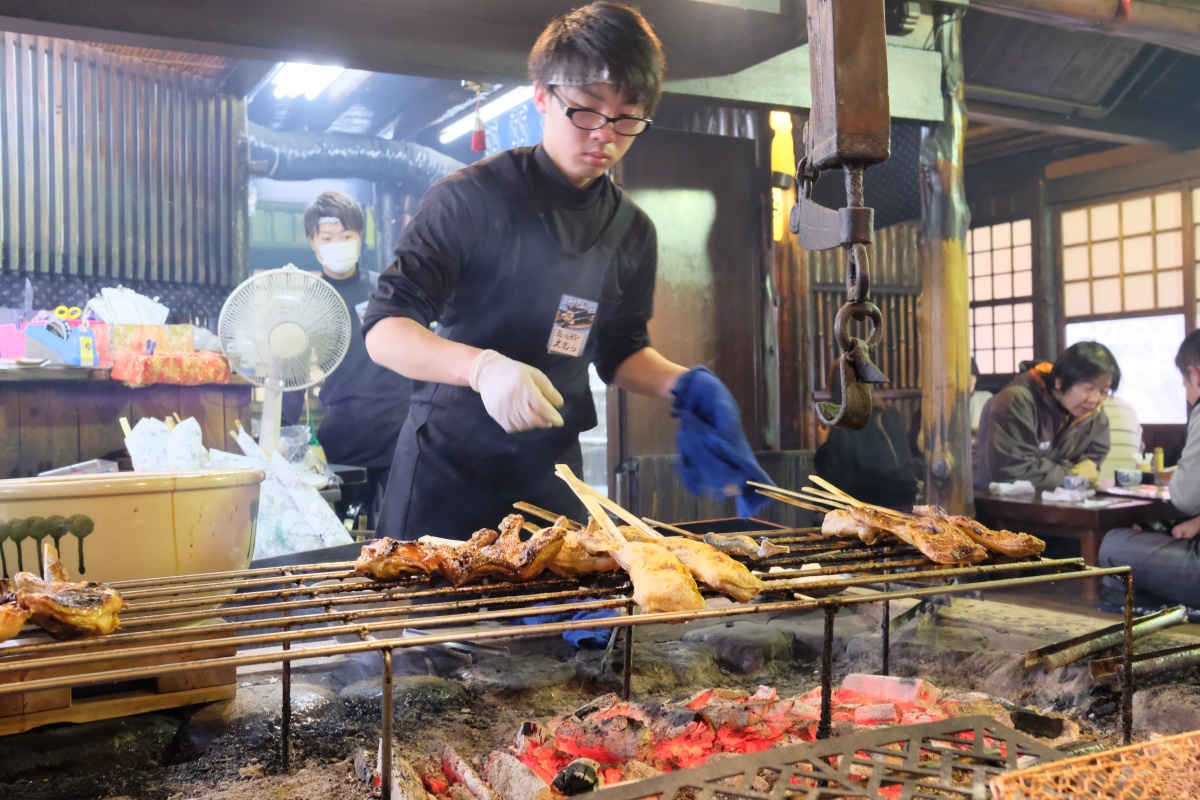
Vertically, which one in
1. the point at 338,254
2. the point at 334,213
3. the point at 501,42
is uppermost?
the point at 501,42

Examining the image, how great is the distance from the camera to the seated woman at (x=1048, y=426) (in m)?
8.20

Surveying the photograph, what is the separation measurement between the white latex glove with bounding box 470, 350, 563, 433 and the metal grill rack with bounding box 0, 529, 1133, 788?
2.50ft

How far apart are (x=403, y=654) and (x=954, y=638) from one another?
233 cm

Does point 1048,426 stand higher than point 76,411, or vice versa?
point 76,411

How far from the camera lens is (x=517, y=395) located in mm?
2914

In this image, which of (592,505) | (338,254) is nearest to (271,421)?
(338,254)

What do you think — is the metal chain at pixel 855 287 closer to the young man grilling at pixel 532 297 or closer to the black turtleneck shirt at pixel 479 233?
the young man grilling at pixel 532 297

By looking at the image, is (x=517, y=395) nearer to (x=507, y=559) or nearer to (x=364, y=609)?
(x=507, y=559)

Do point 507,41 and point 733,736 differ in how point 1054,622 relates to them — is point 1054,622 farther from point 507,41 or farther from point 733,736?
point 507,41

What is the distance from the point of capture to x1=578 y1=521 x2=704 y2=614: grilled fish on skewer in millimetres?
1957

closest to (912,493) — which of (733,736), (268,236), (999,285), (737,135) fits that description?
(737,135)

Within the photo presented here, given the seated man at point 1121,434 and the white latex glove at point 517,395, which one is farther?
the seated man at point 1121,434

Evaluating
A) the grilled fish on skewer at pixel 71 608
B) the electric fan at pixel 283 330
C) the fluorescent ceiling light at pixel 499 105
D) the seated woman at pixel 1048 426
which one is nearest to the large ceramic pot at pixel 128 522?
the grilled fish on skewer at pixel 71 608

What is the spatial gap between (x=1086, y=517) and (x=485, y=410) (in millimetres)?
5659
